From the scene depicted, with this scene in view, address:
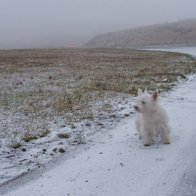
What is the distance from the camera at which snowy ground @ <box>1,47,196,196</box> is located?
26.7 feet

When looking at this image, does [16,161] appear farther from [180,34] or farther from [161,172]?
[180,34]

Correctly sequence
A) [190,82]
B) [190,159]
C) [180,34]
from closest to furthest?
[190,159]
[190,82]
[180,34]

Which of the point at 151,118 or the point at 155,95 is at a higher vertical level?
the point at 155,95

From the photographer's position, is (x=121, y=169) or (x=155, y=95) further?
(x=155, y=95)

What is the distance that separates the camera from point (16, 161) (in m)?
10.2

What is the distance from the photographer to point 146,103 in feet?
34.5

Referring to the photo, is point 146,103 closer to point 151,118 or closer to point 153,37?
point 151,118

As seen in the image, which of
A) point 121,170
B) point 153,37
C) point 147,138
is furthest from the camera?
point 153,37

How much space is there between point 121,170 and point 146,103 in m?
2.07

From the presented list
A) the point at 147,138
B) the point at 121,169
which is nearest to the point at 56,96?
the point at 147,138

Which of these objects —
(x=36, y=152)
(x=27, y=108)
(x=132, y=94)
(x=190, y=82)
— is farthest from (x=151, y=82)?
(x=36, y=152)

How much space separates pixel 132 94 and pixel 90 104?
9.94ft

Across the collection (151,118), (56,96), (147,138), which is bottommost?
(56,96)

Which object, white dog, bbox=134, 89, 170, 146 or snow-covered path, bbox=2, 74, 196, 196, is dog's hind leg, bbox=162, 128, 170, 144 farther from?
snow-covered path, bbox=2, 74, 196, 196
